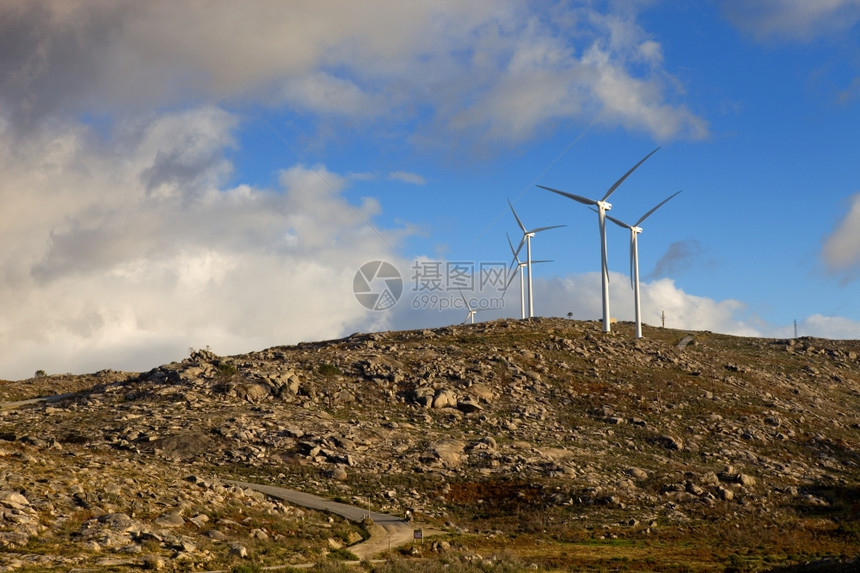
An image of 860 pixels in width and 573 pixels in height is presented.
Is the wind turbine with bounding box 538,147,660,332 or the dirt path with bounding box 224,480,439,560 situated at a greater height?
the wind turbine with bounding box 538,147,660,332

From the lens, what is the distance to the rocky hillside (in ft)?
139

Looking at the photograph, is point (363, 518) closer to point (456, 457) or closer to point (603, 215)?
point (456, 457)

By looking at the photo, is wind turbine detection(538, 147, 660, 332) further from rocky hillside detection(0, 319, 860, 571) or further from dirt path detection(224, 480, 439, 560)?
dirt path detection(224, 480, 439, 560)

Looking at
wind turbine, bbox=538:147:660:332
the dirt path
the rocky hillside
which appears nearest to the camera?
the rocky hillside

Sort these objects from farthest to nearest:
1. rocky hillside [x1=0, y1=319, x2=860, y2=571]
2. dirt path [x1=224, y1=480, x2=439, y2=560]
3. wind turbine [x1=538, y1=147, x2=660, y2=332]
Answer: wind turbine [x1=538, y1=147, x2=660, y2=332] → dirt path [x1=224, y1=480, x2=439, y2=560] → rocky hillside [x1=0, y1=319, x2=860, y2=571]

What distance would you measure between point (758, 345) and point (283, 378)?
104m

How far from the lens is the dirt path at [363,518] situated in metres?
44.2

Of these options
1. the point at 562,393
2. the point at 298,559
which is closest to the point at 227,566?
the point at 298,559

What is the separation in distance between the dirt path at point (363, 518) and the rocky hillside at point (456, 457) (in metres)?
1.58

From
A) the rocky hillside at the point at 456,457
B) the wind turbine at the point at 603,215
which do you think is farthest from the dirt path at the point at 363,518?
the wind turbine at the point at 603,215

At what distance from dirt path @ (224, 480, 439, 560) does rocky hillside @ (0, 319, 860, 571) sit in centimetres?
158

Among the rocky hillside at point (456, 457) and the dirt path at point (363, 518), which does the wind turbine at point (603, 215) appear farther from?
the dirt path at point (363, 518)

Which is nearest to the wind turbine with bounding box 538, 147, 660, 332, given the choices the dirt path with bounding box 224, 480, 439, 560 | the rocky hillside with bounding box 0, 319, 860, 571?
the rocky hillside with bounding box 0, 319, 860, 571

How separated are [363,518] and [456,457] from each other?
19303 millimetres
